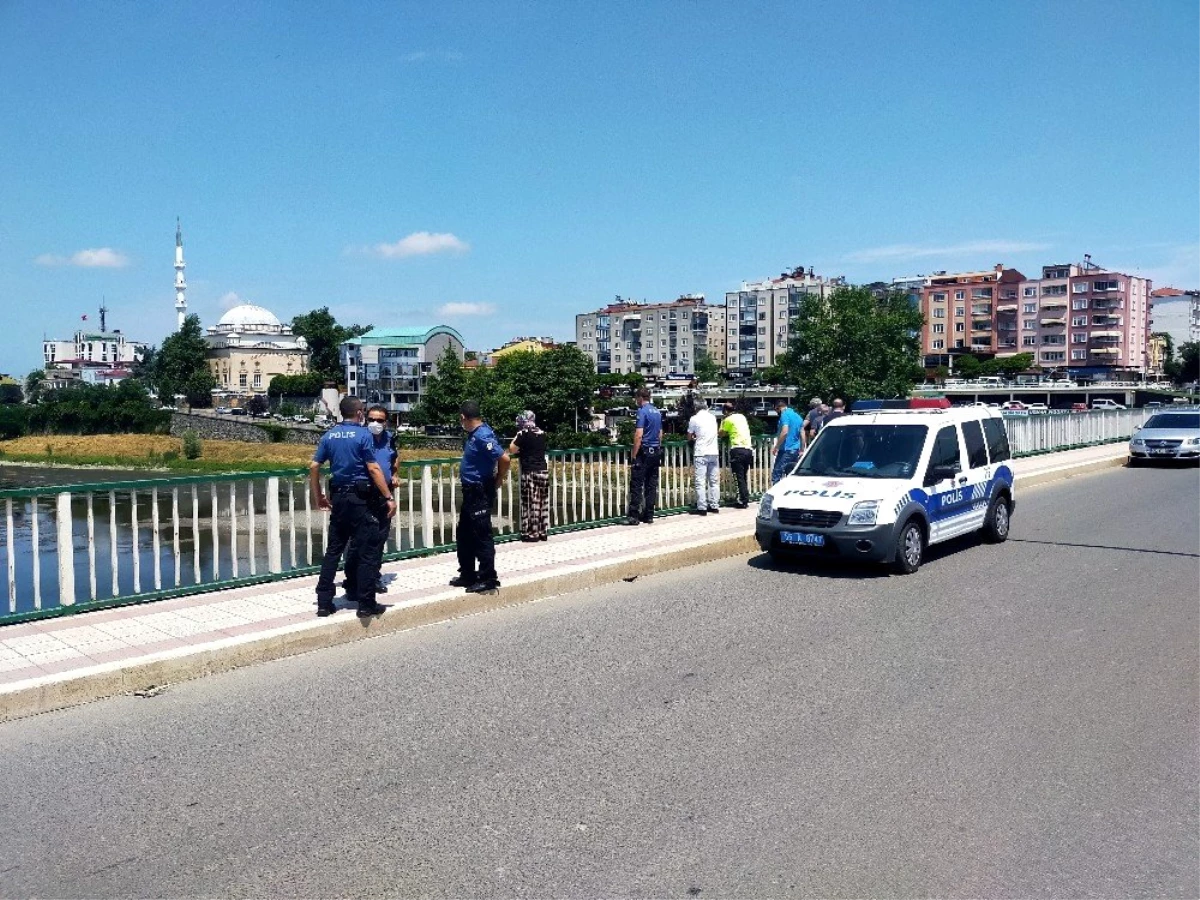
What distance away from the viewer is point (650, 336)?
547 ft

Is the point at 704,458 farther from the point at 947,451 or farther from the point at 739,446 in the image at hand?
the point at 947,451

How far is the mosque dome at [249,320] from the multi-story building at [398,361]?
3558 centimetres

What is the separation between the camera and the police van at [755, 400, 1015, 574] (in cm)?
1017

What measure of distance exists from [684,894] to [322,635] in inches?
187

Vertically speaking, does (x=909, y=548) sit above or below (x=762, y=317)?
below

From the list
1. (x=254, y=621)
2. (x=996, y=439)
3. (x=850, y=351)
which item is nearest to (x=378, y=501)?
(x=254, y=621)

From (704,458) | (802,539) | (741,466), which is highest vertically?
(704,458)

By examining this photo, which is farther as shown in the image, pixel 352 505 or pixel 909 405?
pixel 909 405

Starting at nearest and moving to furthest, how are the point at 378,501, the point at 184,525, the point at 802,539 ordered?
1. the point at 378,501
2. the point at 802,539
3. the point at 184,525

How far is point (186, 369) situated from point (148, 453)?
37894mm

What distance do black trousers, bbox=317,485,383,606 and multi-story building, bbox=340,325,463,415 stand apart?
111620 millimetres

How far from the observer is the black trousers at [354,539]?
316 inches

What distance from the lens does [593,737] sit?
18.1 feet

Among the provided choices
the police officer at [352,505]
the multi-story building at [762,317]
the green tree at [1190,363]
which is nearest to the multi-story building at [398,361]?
the multi-story building at [762,317]
